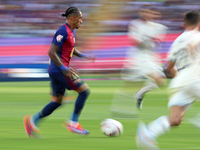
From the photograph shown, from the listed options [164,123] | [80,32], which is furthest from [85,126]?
[80,32]

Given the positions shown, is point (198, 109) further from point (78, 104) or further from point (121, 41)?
point (121, 41)

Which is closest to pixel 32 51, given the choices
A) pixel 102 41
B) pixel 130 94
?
pixel 102 41

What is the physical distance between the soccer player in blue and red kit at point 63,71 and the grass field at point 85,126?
227mm

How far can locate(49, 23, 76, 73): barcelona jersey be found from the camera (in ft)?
16.7

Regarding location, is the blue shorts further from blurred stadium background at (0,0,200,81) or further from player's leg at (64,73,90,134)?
blurred stadium background at (0,0,200,81)

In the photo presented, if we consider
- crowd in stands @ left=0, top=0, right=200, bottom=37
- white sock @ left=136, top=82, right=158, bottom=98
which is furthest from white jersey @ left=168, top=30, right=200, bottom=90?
crowd in stands @ left=0, top=0, right=200, bottom=37

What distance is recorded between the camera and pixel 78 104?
540cm

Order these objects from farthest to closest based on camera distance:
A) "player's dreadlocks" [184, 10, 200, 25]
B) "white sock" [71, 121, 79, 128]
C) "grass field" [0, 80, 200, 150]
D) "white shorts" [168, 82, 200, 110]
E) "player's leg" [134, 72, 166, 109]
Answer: "player's leg" [134, 72, 166, 109], "white sock" [71, 121, 79, 128], "grass field" [0, 80, 200, 150], "player's dreadlocks" [184, 10, 200, 25], "white shorts" [168, 82, 200, 110]

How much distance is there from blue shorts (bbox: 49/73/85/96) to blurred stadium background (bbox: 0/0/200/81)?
9333mm

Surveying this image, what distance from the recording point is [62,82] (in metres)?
5.23

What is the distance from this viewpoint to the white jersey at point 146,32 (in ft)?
22.6

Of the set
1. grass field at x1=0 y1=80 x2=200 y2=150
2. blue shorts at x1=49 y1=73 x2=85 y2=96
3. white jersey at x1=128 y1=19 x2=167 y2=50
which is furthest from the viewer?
white jersey at x1=128 y1=19 x2=167 y2=50

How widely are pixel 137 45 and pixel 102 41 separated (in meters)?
9.88

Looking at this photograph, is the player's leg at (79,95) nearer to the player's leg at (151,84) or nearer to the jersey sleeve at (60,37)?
the jersey sleeve at (60,37)
